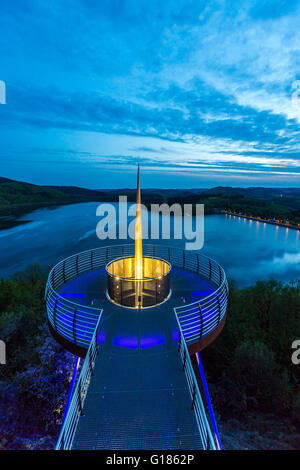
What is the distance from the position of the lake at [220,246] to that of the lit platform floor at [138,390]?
40.8m

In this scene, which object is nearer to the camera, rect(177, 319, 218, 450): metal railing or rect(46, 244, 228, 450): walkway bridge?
rect(177, 319, 218, 450): metal railing

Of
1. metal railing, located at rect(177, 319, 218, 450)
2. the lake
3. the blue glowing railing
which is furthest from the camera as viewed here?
the lake

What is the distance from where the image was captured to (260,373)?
13969 millimetres

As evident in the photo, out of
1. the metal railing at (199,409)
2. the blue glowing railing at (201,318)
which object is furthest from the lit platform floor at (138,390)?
the blue glowing railing at (201,318)

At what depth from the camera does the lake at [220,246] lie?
2216 inches

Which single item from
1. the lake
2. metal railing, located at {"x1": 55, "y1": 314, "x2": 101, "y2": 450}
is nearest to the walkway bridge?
metal railing, located at {"x1": 55, "y1": 314, "x2": 101, "y2": 450}

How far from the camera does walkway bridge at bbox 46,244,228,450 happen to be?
4738 mm

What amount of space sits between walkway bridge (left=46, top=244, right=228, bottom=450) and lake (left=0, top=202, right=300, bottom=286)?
132 feet

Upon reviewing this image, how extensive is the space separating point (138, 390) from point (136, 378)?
410mm

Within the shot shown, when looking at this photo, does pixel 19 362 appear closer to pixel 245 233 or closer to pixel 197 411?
pixel 197 411

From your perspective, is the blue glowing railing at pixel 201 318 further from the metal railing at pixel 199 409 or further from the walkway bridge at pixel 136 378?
the metal railing at pixel 199 409

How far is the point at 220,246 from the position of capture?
75.2m

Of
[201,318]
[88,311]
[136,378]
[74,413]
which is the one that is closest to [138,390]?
[136,378]

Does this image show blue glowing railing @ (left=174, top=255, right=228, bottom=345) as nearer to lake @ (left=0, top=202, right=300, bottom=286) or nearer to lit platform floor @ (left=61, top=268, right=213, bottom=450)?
lit platform floor @ (left=61, top=268, right=213, bottom=450)
